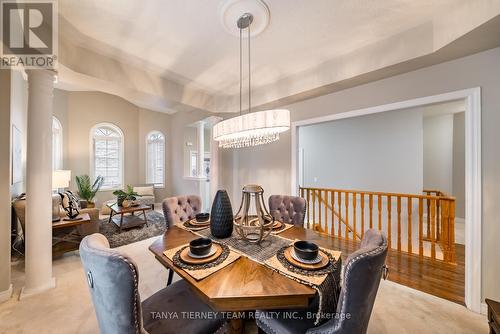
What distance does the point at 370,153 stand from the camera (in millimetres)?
4633

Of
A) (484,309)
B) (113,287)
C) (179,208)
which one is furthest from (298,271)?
(484,309)

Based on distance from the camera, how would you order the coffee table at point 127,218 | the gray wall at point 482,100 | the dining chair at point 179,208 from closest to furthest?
the gray wall at point 482,100 < the dining chair at point 179,208 < the coffee table at point 127,218

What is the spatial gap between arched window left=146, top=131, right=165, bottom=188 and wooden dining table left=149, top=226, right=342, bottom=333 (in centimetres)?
605

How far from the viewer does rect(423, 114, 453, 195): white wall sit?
486 centimetres

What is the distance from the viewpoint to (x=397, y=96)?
224 centimetres

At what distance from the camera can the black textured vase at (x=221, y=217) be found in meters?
1.58

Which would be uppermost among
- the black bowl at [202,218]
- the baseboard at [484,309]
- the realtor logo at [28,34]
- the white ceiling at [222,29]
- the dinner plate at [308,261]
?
the white ceiling at [222,29]

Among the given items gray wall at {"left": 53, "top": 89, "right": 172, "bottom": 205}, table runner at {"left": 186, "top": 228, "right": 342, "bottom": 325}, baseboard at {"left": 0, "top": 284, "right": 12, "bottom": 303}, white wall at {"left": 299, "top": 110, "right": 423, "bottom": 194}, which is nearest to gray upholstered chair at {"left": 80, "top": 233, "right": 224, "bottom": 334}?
table runner at {"left": 186, "top": 228, "right": 342, "bottom": 325}

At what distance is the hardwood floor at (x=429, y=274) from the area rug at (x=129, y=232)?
3306 mm

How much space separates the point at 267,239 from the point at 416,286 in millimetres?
1938

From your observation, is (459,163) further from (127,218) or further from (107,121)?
(107,121)

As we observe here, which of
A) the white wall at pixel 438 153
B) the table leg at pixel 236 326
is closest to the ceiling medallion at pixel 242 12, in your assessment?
the table leg at pixel 236 326

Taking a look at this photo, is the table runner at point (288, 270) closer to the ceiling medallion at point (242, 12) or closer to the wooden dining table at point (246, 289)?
the wooden dining table at point (246, 289)

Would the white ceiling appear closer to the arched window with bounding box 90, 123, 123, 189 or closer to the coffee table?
the coffee table
